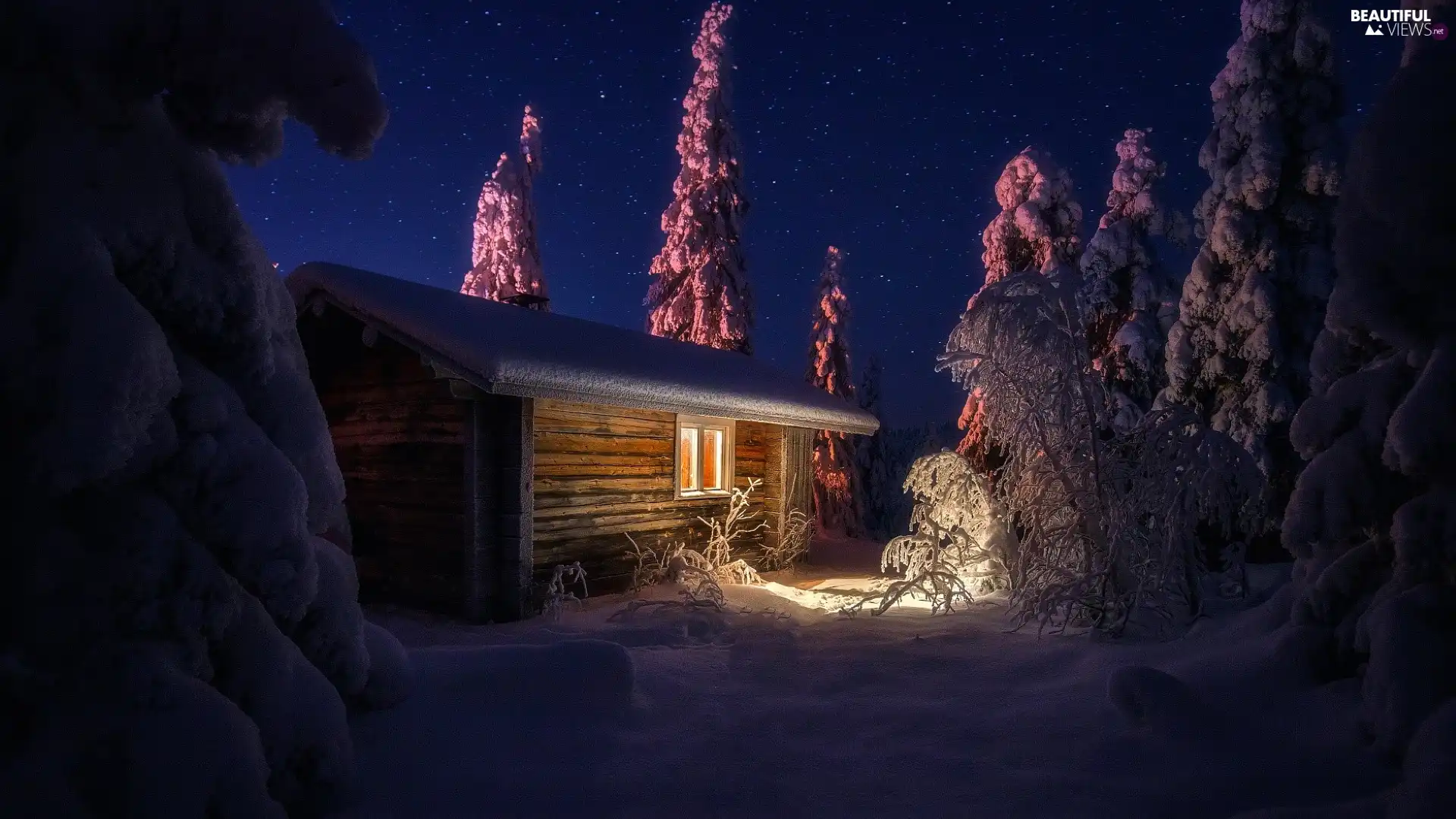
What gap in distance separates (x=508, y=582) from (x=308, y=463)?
221 inches

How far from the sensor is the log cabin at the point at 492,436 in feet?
28.0

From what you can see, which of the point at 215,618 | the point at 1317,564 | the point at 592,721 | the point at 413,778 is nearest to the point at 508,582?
the point at 592,721

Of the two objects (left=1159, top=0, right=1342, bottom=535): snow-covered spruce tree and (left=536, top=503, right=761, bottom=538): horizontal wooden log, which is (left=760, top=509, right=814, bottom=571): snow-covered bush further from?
(left=1159, top=0, right=1342, bottom=535): snow-covered spruce tree

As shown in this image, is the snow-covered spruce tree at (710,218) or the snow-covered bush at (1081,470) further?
the snow-covered spruce tree at (710,218)

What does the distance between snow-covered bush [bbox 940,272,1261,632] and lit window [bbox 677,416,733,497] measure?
16.4ft

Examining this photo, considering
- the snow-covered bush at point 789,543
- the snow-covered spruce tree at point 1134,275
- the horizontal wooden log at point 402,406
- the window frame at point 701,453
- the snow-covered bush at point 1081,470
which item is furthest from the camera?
the snow-covered spruce tree at point 1134,275

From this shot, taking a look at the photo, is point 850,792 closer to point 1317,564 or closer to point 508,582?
point 1317,564

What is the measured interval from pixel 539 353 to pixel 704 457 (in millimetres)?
4320

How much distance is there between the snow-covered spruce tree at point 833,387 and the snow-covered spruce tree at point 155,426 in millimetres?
21774

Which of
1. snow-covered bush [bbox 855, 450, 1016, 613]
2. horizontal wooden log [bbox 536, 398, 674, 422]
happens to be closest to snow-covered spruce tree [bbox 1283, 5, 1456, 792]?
snow-covered bush [bbox 855, 450, 1016, 613]

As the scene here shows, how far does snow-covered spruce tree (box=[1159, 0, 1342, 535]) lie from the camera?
13367mm

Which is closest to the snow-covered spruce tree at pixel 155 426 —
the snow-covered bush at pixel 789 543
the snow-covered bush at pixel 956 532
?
the snow-covered bush at pixel 956 532

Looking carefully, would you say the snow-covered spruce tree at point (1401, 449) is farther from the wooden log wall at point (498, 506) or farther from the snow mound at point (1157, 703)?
the wooden log wall at point (498, 506)

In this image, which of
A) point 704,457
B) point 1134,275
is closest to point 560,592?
point 704,457
